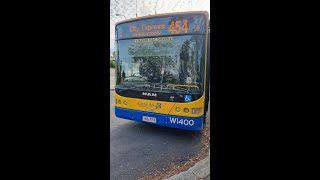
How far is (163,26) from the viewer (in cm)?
351

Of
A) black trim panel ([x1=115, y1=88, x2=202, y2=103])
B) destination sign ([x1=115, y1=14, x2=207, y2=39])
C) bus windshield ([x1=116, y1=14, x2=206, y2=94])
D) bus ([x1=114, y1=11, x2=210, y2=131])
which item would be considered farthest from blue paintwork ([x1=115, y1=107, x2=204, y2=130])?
destination sign ([x1=115, y1=14, x2=207, y2=39])

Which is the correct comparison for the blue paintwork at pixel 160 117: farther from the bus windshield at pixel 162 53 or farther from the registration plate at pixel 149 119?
the bus windshield at pixel 162 53

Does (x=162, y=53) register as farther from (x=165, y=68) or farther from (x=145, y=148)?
(x=145, y=148)

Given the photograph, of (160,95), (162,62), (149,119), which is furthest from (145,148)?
(162,62)

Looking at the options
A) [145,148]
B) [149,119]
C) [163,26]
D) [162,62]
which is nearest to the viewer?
[145,148]

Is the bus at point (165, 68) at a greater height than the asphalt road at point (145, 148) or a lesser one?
greater

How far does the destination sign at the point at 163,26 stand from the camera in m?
3.26

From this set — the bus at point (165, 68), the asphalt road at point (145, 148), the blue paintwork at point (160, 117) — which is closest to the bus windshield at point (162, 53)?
the bus at point (165, 68)

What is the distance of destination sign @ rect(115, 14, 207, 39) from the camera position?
10.7 ft

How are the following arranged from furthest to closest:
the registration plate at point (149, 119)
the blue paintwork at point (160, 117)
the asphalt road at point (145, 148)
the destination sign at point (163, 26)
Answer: the registration plate at point (149, 119) → the blue paintwork at point (160, 117) → the destination sign at point (163, 26) → the asphalt road at point (145, 148)

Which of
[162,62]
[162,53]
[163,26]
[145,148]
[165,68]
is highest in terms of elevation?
[163,26]

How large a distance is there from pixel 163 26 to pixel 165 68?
0.77 meters

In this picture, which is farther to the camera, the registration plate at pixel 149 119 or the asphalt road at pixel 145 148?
the registration plate at pixel 149 119
